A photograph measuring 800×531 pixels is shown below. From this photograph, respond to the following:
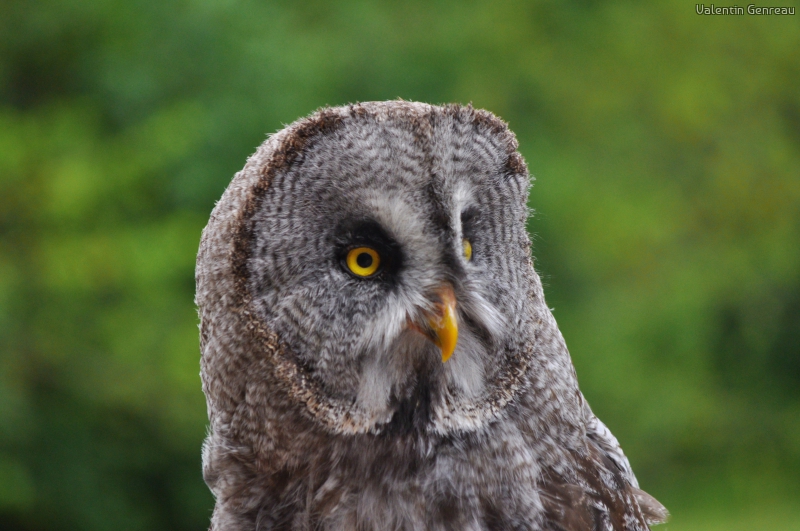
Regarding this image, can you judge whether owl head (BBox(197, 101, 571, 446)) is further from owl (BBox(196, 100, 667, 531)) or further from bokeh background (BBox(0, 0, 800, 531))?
bokeh background (BBox(0, 0, 800, 531))

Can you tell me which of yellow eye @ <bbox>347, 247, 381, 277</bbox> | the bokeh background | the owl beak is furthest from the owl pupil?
the bokeh background

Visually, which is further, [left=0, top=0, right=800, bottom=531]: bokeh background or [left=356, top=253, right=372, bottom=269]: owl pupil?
[left=0, top=0, right=800, bottom=531]: bokeh background

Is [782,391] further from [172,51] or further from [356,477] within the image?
[356,477]

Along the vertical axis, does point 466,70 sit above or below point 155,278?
above

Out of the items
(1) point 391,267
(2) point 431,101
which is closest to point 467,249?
(1) point 391,267

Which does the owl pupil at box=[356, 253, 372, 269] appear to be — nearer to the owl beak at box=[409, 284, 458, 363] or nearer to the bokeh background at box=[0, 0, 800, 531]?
the owl beak at box=[409, 284, 458, 363]

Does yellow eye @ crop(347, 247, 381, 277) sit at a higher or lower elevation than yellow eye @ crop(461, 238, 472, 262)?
lower

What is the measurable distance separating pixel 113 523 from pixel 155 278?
1.07 m

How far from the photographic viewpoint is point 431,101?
167 inches

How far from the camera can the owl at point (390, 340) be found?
149 cm

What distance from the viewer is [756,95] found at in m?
6.35

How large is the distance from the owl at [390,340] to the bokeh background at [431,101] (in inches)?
11.5

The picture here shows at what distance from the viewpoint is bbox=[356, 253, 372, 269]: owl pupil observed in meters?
1.50

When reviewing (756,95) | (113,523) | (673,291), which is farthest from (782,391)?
(113,523)
